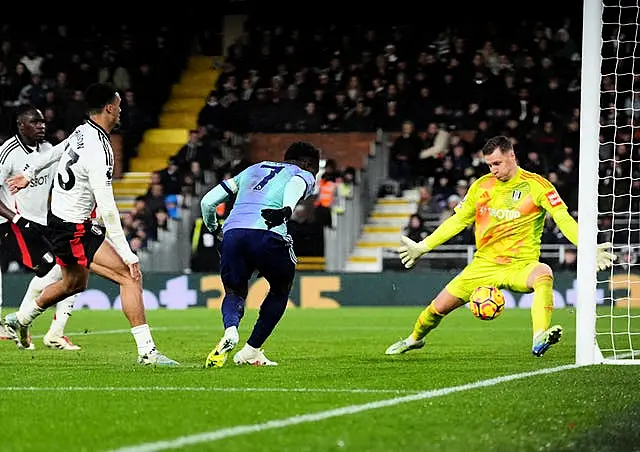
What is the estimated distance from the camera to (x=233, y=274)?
10070 millimetres

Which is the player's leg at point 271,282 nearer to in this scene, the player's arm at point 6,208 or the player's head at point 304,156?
the player's head at point 304,156

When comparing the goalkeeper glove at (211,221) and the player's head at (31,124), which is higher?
the player's head at (31,124)

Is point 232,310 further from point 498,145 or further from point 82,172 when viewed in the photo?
point 498,145

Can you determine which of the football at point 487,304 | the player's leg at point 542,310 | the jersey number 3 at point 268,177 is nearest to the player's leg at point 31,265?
the jersey number 3 at point 268,177

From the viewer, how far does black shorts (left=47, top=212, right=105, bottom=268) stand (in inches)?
401

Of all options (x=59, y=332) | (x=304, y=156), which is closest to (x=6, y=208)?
(x=59, y=332)

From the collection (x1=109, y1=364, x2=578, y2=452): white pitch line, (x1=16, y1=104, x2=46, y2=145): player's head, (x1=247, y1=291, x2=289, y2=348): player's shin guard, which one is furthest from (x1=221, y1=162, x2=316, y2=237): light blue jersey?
(x1=16, y1=104, x2=46, y2=145): player's head

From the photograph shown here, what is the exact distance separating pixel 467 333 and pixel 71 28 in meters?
19.5

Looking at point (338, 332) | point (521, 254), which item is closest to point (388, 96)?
point (338, 332)

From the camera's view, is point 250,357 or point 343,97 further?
point 343,97

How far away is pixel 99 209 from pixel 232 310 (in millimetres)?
1254

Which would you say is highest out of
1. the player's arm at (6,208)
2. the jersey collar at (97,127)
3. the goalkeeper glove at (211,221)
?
the jersey collar at (97,127)

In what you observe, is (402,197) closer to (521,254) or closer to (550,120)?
(550,120)

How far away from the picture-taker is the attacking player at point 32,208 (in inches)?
489
